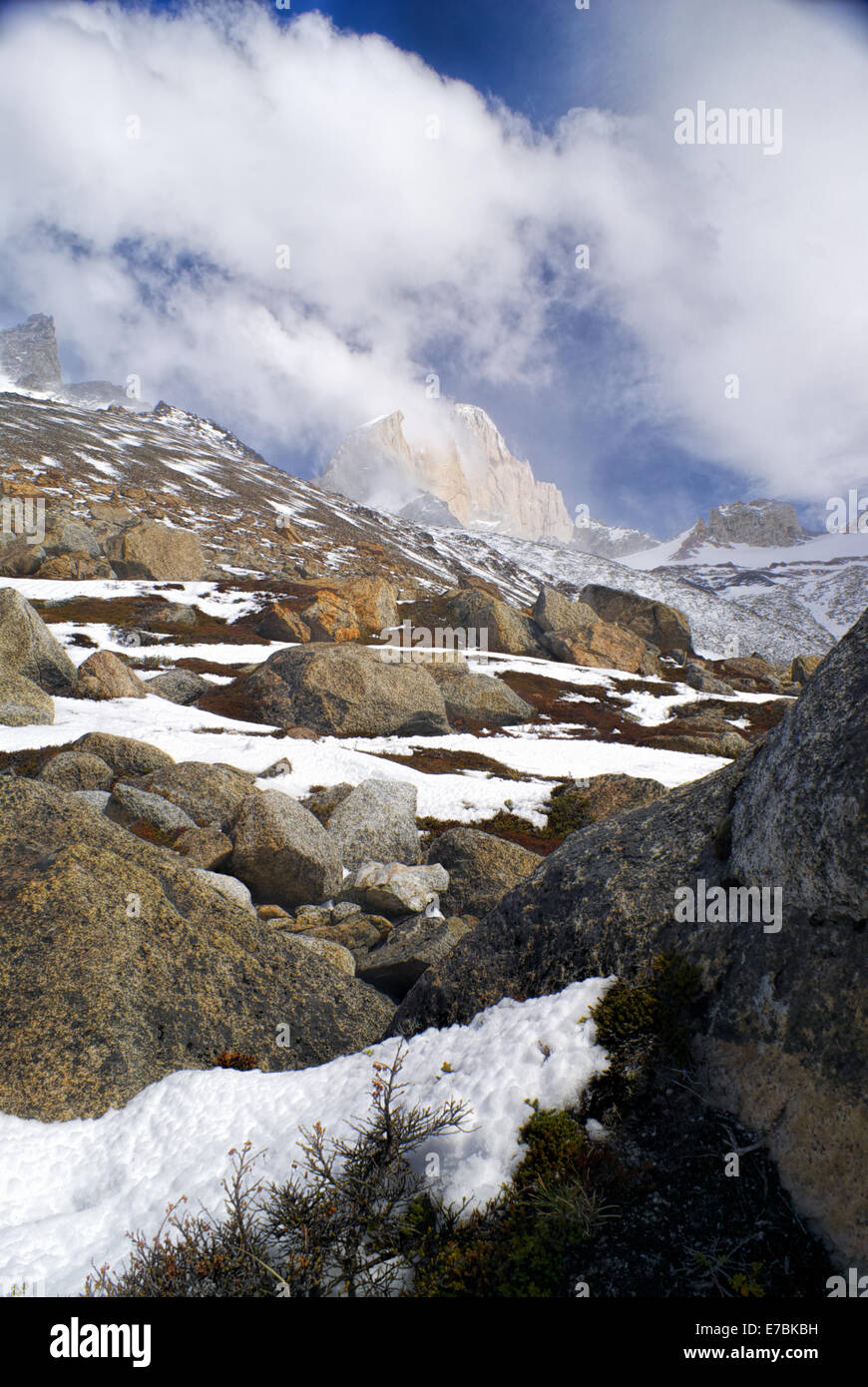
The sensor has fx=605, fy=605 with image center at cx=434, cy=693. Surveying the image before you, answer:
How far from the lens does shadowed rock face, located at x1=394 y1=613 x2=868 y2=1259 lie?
15.4ft

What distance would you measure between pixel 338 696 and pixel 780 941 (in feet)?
99.1

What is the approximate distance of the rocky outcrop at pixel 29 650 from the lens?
95.0 ft

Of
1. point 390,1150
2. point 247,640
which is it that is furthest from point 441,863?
point 247,640

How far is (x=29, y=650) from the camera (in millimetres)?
29859

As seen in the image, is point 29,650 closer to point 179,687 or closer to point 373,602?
point 179,687

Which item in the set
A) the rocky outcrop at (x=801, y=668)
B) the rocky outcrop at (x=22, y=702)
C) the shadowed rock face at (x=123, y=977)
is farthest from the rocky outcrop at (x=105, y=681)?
the rocky outcrop at (x=801, y=668)

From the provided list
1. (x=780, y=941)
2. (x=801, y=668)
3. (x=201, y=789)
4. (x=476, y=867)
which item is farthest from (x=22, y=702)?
(x=801, y=668)

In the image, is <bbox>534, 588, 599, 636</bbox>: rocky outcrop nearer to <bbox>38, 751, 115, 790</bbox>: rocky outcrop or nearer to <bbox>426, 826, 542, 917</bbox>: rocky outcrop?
<bbox>426, 826, 542, 917</bbox>: rocky outcrop

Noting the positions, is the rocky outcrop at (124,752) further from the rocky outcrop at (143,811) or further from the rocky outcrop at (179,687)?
the rocky outcrop at (179,687)

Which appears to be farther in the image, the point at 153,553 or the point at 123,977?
the point at 153,553

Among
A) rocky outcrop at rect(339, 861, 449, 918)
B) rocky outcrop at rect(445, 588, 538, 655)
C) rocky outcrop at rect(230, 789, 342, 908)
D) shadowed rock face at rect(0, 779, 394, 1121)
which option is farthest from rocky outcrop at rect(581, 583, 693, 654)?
shadowed rock face at rect(0, 779, 394, 1121)

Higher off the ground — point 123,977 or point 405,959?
point 123,977

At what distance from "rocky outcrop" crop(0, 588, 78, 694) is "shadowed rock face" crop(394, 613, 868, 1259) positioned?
29844 mm
